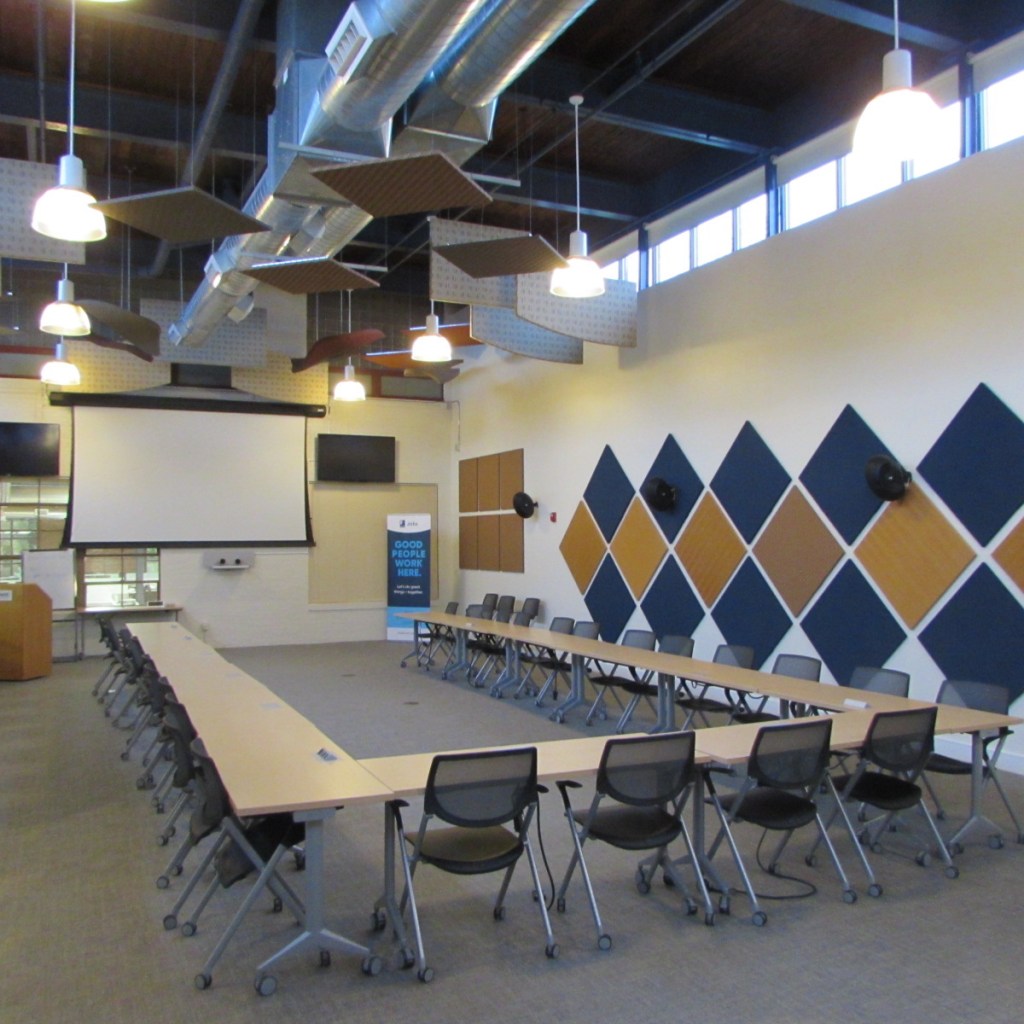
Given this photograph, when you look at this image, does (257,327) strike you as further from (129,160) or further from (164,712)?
(164,712)

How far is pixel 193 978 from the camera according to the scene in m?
3.18

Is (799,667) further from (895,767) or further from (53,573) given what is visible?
(53,573)

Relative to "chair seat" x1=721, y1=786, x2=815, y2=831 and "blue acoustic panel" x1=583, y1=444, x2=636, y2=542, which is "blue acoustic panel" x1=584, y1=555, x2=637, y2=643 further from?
"chair seat" x1=721, y1=786, x2=815, y2=831

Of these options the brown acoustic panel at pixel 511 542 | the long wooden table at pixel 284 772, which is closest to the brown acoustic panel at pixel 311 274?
the long wooden table at pixel 284 772

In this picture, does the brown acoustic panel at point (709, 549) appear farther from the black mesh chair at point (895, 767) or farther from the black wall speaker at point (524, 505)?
the black mesh chair at point (895, 767)

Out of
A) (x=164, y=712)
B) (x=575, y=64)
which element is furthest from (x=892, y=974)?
(x=575, y=64)

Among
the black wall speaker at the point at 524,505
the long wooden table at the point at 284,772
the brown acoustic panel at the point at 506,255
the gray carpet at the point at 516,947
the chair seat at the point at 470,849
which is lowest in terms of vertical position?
the gray carpet at the point at 516,947

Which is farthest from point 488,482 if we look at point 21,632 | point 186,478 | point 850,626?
point 850,626

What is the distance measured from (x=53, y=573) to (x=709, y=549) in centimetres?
820

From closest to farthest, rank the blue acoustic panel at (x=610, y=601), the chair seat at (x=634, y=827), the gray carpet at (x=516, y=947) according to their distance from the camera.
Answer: the gray carpet at (x=516, y=947) → the chair seat at (x=634, y=827) → the blue acoustic panel at (x=610, y=601)

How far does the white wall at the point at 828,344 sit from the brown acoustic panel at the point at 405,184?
3887mm

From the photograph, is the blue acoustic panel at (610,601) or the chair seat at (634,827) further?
the blue acoustic panel at (610,601)

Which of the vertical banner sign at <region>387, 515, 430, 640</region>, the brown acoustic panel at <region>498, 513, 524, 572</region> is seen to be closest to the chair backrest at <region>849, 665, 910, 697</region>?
the brown acoustic panel at <region>498, 513, 524, 572</region>

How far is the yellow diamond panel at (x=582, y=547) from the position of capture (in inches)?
406
